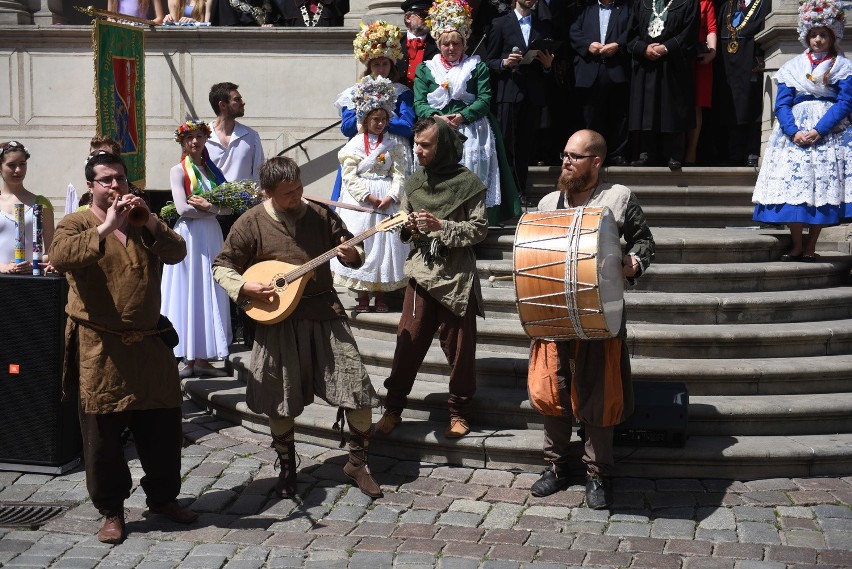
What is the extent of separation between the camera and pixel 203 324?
866 centimetres

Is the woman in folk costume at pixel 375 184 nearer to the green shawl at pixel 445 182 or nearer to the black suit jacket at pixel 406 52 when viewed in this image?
the black suit jacket at pixel 406 52

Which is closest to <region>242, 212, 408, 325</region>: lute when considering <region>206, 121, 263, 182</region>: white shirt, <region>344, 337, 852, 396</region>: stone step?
<region>344, 337, 852, 396</region>: stone step

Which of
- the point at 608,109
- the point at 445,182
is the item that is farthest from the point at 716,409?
the point at 608,109

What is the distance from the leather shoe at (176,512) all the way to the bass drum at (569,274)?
2081 mm

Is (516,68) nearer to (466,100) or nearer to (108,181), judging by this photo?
(466,100)

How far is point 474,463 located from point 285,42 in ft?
20.0

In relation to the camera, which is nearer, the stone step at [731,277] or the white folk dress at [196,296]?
the stone step at [731,277]

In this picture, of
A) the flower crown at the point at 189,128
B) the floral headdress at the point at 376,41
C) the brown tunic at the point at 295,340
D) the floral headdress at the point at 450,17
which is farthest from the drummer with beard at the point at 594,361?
the flower crown at the point at 189,128

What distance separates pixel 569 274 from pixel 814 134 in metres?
3.63

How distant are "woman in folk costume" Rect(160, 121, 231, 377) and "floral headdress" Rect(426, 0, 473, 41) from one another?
6.56 ft

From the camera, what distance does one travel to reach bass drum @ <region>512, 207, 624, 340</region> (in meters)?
5.73

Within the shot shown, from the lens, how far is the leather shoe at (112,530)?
5766 millimetres

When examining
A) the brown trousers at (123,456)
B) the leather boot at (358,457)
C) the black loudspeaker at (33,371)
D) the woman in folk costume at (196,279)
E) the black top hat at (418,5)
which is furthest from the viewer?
the black top hat at (418,5)

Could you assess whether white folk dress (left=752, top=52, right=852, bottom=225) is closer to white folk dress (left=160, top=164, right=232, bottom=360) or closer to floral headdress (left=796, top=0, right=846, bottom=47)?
floral headdress (left=796, top=0, right=846, bottom=47)
